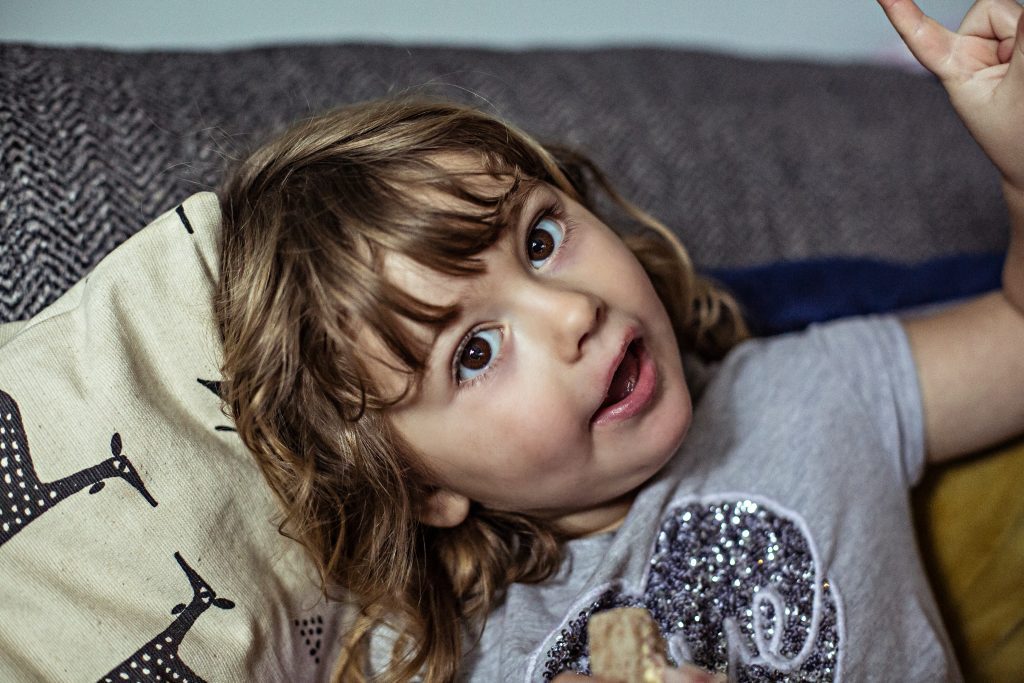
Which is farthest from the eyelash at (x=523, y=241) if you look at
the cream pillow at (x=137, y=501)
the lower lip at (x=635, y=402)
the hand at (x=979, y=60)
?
the hand at (x=979, y=60)

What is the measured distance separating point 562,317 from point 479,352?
0.08m

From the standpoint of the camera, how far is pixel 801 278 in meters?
1.13

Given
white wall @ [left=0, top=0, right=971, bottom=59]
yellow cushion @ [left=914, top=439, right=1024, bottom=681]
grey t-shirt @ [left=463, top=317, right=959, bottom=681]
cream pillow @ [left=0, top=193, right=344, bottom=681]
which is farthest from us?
white wall @ [left=0, top=0, right=971, bottom=59]

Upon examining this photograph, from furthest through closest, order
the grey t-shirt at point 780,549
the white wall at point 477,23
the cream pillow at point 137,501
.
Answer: the white wall at point 477,23 → the grey t-shirt at point 780,549 → the cream pillow at point 137,501

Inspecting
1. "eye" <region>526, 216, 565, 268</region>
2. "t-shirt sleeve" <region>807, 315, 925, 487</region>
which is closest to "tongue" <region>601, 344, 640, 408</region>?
"eye" <region>526, 216, 565, 268</region>

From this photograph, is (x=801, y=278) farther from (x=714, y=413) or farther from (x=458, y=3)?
(x=458, y=3)

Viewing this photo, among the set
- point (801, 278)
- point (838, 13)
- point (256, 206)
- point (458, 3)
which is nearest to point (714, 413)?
point (801, 278)

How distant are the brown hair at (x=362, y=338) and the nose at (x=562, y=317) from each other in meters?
0.06

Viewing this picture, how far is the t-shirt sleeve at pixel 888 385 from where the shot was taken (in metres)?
0.95

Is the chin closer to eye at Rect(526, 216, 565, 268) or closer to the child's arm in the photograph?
eye at Rect(526, 216, 565, 268)

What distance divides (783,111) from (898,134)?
0.17 meters

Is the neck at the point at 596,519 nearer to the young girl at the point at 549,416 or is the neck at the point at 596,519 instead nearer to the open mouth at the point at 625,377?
the young girl at the point at 549,416

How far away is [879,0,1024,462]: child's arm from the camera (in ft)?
2.67

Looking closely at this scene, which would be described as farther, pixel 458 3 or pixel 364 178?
pixel 458 3
